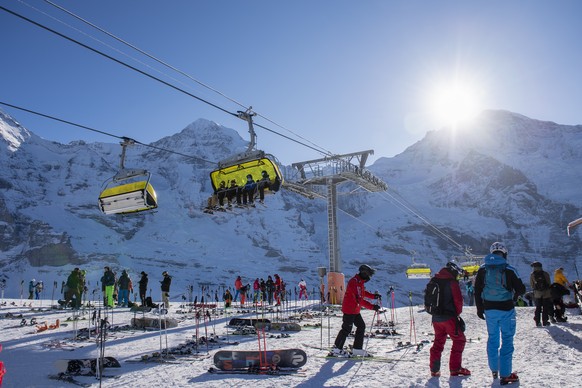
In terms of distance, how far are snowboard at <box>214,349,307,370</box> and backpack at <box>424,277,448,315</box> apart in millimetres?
2106

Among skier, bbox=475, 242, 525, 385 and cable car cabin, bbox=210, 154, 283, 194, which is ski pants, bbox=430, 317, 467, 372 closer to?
skier, bbox=475, 242, 525, 385

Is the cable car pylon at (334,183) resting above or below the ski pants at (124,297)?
above

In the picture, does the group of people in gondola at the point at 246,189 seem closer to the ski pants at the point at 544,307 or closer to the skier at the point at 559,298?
the ski pants at the point at 544,307

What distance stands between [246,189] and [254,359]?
569 centimetres

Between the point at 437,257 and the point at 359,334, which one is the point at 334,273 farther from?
the point at 437,257

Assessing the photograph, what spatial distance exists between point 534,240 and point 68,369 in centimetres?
14669

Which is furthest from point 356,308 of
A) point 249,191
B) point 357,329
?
point 249,191

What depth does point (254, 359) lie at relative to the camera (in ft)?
22.4

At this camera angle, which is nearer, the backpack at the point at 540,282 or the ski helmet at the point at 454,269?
the ski helmet at the point at 454,269

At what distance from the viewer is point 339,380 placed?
238 inches

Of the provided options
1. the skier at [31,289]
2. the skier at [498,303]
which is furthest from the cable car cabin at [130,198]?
the skier at [31,289]

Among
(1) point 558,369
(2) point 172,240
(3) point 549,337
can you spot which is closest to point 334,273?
(3) point 549,337

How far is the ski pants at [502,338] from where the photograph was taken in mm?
5516

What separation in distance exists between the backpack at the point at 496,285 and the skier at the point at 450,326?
1.33 ft
